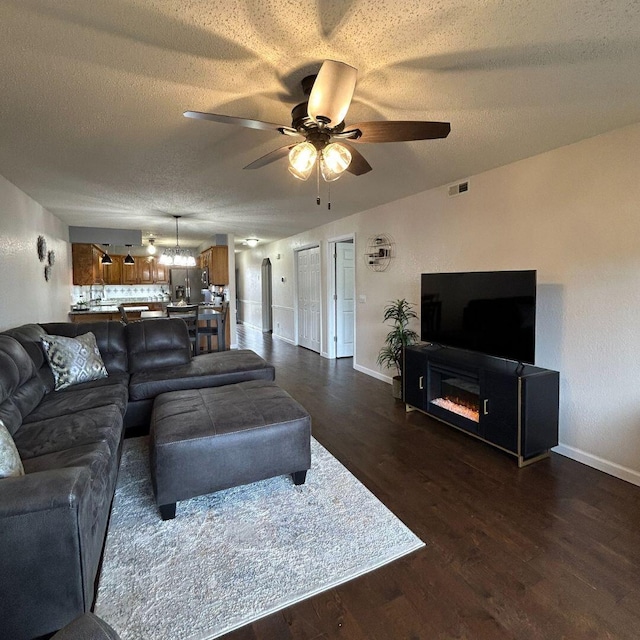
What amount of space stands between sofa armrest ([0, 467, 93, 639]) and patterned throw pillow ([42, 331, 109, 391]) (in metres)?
1.91

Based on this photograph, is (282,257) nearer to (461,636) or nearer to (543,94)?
(543,94)

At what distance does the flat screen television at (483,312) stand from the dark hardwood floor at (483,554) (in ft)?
2.88

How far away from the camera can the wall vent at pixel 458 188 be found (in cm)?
356

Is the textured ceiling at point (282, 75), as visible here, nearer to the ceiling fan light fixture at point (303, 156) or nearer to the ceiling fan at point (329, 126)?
the ceiling fan at point (329, 126)

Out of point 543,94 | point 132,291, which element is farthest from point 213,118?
point 132,291

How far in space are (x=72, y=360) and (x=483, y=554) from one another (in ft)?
10.8

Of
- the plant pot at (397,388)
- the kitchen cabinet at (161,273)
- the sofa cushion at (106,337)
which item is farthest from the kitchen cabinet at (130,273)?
the plant pot at (397,388)

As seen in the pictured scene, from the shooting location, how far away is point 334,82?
1463 mm

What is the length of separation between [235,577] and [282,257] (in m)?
7.13

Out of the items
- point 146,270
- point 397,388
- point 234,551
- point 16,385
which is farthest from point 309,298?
point 234,551

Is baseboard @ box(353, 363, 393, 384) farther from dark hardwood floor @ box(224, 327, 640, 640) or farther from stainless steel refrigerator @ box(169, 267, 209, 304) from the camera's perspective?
stainless steel refrigerator @ box(169, 267, 209, 304)

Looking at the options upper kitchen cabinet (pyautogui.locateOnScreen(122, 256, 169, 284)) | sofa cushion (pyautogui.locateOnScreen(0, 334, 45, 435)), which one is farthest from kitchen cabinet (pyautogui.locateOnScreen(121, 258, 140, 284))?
→ sofa cushion (pyautogui.locateOnScreen(0, 334, 45, 435))

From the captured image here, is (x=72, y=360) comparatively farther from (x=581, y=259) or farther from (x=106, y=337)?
(x=581, y=259)

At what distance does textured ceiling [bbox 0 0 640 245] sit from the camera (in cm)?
141
